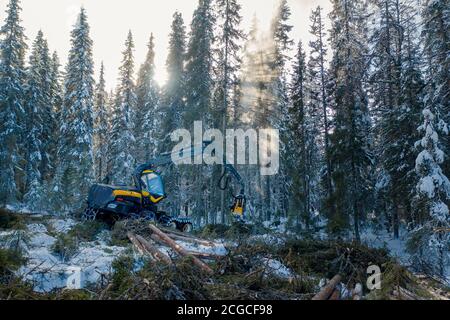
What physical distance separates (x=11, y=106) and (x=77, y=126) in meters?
5.06

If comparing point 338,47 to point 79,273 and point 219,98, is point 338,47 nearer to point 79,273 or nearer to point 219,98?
point 219,98

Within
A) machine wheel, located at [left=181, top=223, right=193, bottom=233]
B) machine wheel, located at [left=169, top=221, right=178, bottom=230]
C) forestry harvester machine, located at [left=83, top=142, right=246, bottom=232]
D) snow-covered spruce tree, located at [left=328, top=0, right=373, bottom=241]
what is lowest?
machine wheel, located at [left=181, top=223, right=193, bottom=233]

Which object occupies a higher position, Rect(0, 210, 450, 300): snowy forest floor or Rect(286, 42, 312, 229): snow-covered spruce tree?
Rect(286, 42, 312, 229): snow-covered spruce tree

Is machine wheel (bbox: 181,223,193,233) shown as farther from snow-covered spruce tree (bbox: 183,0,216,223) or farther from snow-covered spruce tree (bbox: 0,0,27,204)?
snow-covered spruce tree (bbox: 0,0,27,204)

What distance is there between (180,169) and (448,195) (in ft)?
67.4

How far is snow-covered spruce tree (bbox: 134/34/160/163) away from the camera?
33469 millimetres

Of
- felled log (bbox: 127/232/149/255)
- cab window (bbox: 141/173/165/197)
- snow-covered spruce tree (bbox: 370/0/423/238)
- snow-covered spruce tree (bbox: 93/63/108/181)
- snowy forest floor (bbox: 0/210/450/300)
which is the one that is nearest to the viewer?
snowy forest floor (bbox: 0/210/450/300)

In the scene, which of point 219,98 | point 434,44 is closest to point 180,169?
point 219,98

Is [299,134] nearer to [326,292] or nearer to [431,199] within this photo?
[431,199]

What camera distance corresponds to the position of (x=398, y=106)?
732 inches

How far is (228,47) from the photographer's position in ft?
80.4

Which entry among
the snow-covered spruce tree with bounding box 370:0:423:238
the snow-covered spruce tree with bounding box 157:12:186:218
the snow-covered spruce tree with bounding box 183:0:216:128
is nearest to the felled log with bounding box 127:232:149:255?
the snow-covered spruce tree with bounding box 370:0:423:238

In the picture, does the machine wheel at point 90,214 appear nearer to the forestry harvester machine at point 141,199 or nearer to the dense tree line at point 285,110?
the forestry harvester machine at point 141,199

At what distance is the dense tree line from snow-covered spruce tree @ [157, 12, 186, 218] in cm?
11
